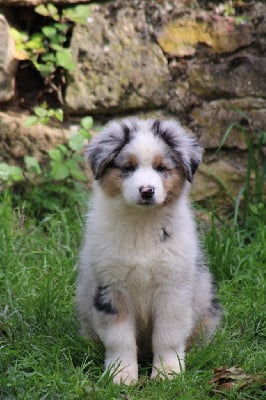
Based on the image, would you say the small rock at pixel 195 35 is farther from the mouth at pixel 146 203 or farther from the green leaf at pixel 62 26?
the mouth at pixel 146 203

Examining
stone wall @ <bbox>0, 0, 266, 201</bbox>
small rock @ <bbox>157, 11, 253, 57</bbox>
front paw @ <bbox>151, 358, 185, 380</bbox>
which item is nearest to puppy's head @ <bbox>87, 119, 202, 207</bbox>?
front paw @ <bbox>151, 358, 185, 380</bbox>

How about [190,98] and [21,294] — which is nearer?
[21,294]

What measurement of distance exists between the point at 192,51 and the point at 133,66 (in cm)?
49

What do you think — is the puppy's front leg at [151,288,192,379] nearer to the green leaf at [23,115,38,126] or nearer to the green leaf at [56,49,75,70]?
the green leaf at [23,115,38,126]

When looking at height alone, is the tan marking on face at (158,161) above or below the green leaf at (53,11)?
below

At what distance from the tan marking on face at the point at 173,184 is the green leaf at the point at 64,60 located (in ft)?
7.56

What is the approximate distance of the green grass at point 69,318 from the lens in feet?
12.1

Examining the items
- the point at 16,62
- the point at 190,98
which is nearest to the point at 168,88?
the point at 190,98

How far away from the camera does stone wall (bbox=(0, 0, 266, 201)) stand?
5984mm

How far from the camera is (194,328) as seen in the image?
4.26 m

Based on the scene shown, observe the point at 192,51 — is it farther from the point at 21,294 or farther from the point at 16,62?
the point at 21,294

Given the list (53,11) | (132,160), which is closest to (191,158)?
(132,160)

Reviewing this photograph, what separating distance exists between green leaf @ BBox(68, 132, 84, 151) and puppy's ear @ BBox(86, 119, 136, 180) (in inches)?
66.4

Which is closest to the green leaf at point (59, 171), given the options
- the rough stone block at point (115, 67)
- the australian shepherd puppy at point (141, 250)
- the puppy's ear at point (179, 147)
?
the rough stone block at point (115, 67)
